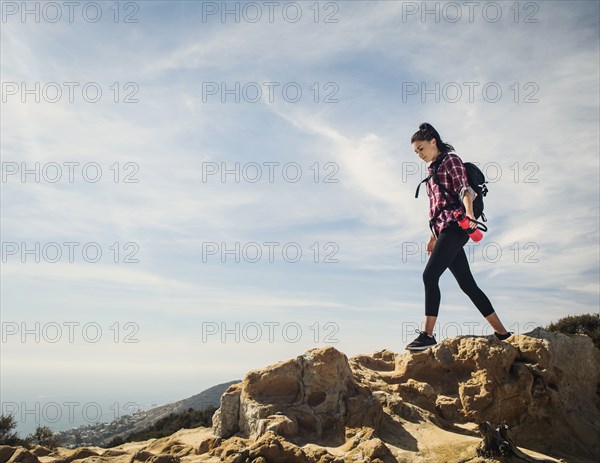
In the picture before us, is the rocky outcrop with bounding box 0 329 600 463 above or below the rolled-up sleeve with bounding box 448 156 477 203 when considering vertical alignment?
below

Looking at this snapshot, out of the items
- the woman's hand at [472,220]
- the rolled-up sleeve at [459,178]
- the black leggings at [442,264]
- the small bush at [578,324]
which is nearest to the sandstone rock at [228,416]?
the black leggings at [442,264]

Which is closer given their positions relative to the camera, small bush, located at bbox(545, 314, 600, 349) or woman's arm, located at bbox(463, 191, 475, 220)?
woman's arm, located at bbox(463, 191, 475, 220)

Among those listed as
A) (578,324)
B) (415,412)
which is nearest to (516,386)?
(415,412)

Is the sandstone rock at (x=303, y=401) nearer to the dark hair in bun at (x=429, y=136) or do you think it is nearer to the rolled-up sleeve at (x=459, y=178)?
the rolled-up sleeve at (x=459, y=178)

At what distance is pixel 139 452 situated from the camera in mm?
7363

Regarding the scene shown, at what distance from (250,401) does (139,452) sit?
1954mm

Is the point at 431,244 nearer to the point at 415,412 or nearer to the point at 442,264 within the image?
the point at 442,264

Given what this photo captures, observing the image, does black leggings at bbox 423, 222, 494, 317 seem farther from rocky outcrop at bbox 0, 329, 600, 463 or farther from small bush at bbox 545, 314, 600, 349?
small bush at bbox 545, 314, 600, 349

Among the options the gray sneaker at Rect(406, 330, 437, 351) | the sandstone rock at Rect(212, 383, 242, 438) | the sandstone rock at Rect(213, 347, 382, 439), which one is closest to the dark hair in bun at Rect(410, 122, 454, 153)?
the gray sneaker at Rect(406, 330, 437, 351)

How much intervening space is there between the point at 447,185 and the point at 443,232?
0.85m

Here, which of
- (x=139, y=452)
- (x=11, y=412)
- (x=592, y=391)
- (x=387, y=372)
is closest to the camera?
(x=139, y=452)

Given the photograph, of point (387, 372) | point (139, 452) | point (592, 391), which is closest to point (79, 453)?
point (139, 452)

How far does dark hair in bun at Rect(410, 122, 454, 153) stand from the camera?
838cm

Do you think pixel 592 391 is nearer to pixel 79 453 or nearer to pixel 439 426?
pixel 439 426
